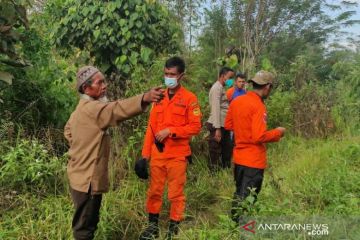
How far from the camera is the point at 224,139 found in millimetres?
6172

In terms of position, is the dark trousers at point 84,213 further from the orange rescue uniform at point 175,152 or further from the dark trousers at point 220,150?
the dark trousers at point 220,150

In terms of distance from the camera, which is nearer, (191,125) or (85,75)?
(85,75)

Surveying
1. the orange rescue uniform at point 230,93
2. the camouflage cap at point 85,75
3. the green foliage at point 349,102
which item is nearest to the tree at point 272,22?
the green foliage at point 349,102

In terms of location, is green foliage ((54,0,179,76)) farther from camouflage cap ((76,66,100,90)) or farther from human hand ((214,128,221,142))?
camouflage cap ((76,66,100,90))

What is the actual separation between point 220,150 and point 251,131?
7.21 ft

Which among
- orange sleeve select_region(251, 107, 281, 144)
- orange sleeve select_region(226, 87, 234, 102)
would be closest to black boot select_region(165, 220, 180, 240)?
orange sleeve select_region(251, 107, 281, 144)

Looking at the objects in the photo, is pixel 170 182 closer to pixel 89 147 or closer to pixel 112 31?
pixel 89 147

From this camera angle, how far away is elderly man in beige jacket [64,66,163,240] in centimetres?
321

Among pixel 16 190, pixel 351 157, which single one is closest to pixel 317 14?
pixel 351 157

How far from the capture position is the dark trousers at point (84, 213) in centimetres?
329

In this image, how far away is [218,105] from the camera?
592cm

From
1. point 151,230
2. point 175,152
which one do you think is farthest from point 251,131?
point 151,230

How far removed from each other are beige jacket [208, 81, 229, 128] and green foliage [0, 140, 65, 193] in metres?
2.18

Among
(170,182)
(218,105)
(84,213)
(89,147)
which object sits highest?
(218,105)
